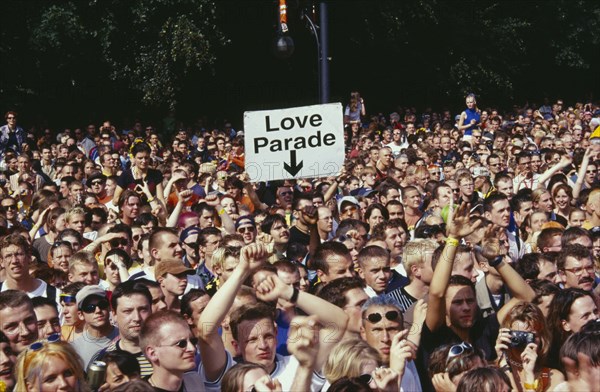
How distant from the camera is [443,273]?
20.3 feet

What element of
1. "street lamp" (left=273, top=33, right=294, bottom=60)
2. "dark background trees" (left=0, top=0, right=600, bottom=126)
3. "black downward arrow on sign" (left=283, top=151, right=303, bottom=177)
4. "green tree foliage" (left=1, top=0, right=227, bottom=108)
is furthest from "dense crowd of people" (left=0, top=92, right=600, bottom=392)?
"green tree foliage" (left=1, top=0, right=227, bottom=108)

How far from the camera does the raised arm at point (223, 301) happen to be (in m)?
5.58

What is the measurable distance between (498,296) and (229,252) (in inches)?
80.5

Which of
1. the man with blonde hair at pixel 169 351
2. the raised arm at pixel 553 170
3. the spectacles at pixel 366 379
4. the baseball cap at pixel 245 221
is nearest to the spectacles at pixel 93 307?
the man with blonde hair at pixel 169 351

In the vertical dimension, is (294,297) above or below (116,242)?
above

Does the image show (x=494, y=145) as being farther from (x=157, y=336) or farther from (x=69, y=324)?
(x=157, y=336)

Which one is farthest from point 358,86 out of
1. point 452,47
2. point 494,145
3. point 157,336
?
point 157,336

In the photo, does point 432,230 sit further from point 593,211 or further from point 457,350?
point 457,350

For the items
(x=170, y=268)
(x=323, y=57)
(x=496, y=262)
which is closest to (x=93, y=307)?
(x=170, y=268)

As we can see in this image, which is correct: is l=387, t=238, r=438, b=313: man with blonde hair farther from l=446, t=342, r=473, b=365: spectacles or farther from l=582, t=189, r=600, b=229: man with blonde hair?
l=582, t=189, r=600, b=229: man with blonde hair

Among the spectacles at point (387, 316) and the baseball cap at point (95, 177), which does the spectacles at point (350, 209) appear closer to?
the baseball cap at point (95, 177)

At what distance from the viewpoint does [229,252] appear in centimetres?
800

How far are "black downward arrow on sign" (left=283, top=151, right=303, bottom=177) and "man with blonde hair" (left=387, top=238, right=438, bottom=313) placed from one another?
6.30 feet

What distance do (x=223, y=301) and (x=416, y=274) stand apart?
6.94ft
